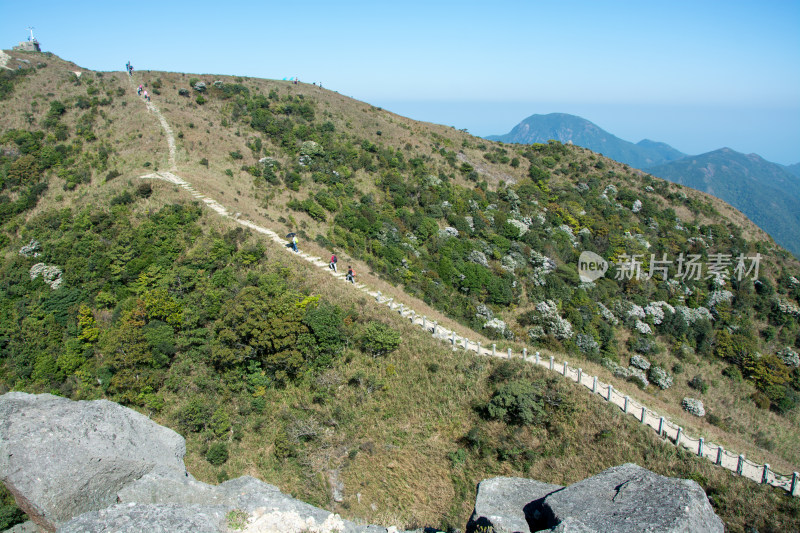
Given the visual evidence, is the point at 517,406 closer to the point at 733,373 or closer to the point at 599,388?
the point at 599,388

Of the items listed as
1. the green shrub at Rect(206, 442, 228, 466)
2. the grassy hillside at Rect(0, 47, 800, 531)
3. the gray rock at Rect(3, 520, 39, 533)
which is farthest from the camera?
the green shrub at Rect(206, 442, 228, 466)

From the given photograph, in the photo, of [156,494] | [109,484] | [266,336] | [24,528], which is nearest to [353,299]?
[266,336]

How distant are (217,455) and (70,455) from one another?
11856mm

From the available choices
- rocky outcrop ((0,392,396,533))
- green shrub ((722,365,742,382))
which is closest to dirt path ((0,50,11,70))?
rocky outcrop ((0,392,396,533))

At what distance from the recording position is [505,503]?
43.8 feet

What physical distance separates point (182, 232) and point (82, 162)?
21.3m

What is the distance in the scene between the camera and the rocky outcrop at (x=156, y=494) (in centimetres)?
966

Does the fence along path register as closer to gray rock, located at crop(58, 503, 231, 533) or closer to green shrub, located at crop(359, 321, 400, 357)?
green shrub, located at crop(359, 321, 400, 357)

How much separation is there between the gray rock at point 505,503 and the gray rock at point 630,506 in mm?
813

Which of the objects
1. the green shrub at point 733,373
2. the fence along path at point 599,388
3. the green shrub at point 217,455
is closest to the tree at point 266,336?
the green shrub at point 217,455

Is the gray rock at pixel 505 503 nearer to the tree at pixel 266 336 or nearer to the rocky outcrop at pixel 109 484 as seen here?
the rocky outcrop at pixel 109 484

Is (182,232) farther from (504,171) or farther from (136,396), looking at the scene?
(504,171)

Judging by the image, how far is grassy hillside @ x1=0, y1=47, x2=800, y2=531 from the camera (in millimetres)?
21422

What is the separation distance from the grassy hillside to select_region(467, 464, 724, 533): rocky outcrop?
6621 millimetres
